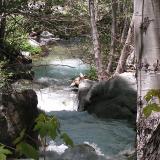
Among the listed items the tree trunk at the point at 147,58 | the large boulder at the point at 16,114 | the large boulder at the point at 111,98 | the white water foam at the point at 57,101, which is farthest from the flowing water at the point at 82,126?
the tree trunk at the point at 147,58

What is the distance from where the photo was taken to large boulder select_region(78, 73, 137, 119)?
1009 cm

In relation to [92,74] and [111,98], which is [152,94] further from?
[92,74]

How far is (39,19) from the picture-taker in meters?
3.74

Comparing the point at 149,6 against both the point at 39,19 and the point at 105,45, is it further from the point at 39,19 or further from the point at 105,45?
the point at 105,45

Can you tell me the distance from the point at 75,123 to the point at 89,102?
1.23 m

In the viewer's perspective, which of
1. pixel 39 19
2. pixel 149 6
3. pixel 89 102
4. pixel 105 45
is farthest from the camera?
pixel 105 45

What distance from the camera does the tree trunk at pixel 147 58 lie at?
6.52ft

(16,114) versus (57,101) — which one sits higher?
(16,114)

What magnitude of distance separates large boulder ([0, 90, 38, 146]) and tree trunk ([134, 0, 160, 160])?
505cm

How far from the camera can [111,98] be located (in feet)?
34.7

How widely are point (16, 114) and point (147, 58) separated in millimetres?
5856

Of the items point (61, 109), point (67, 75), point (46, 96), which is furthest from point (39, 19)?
point (67, 75)

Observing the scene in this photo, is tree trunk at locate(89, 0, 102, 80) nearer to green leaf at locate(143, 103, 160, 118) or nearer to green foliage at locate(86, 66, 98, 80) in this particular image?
green foliage at locate(86, 66, 98, 80)

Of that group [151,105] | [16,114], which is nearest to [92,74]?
[16,114]
